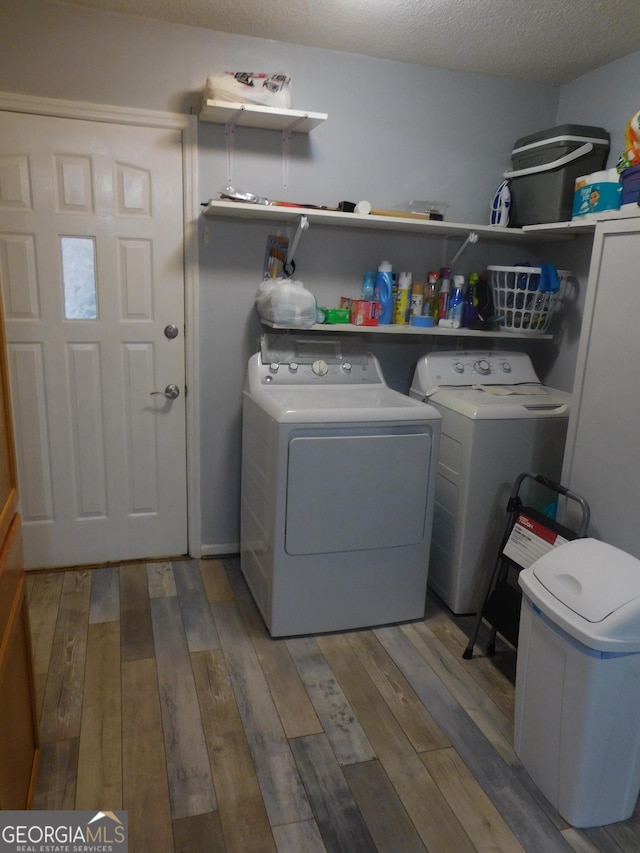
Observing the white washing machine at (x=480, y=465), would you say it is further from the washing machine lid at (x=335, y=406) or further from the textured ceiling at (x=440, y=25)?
the textured ceiling at (x=440, y=25)

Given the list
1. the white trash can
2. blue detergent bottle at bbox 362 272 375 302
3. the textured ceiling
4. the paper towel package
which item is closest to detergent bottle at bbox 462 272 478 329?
blue detergent bottle at bbox 362 272 375 302

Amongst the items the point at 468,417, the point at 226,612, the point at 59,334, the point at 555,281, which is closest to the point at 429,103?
the point at 555,281

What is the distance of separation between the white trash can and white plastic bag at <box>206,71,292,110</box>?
2.02 metres

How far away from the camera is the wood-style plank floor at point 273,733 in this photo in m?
1.58

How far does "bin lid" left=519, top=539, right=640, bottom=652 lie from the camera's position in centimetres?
146

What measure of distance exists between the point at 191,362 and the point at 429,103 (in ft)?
5.42

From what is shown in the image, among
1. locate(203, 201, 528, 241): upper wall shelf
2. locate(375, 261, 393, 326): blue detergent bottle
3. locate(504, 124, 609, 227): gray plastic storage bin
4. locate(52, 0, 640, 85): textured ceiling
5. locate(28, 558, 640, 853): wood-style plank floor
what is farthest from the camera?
locate(375, 261, 393, 326): blue detergent bottle

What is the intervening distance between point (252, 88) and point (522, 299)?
148 cm

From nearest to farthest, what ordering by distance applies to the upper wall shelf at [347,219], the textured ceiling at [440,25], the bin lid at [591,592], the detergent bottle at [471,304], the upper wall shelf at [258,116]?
the bin lid at [591,592] → the textured ceiling at [440,25] → the upper wall shelf at [258,116] → the upper wall shelf at [347,219] → the detergent bottle at [471,304]

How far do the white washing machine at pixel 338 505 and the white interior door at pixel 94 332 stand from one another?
0.56 metres

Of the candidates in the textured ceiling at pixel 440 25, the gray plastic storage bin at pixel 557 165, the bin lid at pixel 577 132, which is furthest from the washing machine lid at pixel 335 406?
the textured ceiling at pixel 440 25

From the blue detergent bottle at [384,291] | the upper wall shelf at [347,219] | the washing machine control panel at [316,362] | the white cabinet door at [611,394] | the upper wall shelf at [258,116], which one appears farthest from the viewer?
the blue detergent bottle at [384,291]

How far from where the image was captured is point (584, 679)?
151 cm

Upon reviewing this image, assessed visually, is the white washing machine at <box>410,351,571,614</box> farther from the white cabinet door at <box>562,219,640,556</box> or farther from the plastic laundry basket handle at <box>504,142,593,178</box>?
the plastic laundry basket handle at <box>504,142,593,178</box>
